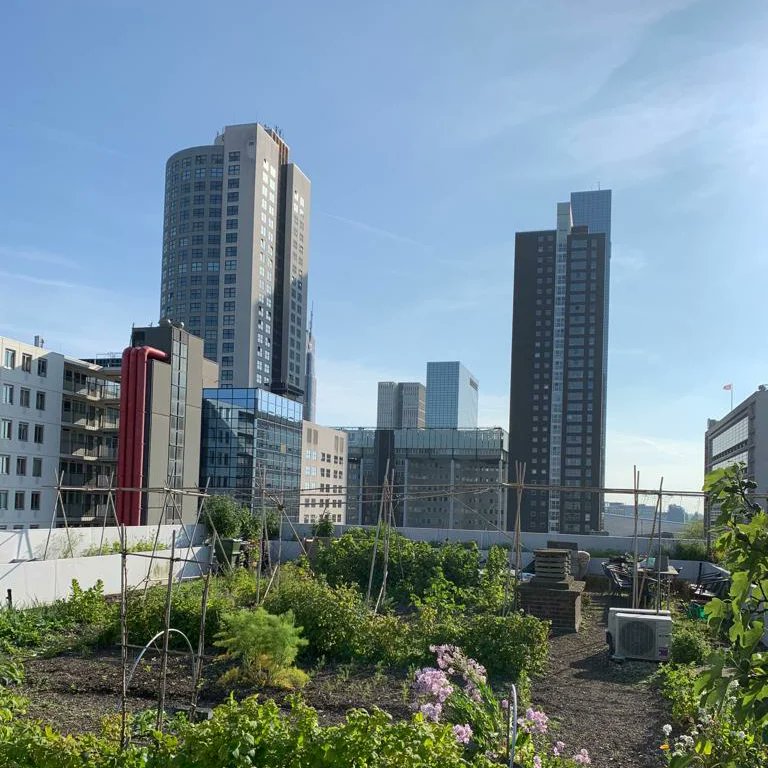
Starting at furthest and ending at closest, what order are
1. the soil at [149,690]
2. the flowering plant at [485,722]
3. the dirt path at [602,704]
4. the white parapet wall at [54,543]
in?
the white parapet wall at [54,543] < the soil at [149,690] < the dirt path at [602,704] < the flowering plant at [485,722]

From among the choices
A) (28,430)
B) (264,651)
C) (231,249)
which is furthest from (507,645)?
(231,249)

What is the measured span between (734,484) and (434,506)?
110 meters

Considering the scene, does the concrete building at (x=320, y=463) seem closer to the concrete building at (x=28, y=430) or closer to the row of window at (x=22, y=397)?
the concrete building at (x=28, y=430)

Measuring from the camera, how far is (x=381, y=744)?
461 centimetres

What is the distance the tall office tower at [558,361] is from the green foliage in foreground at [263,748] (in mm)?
101269

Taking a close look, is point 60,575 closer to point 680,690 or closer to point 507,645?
point 507,645

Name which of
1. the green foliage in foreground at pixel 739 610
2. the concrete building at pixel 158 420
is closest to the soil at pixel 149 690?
Answer: the green foliage in foreground at pixel 739 610

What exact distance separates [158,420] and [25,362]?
285 inches

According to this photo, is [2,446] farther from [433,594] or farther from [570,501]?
[570,501]

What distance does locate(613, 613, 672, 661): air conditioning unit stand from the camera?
1149 cm

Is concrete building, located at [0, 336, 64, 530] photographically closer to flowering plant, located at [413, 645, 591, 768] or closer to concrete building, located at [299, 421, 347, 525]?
flowering plant, located at [413, 645, 591, 768]

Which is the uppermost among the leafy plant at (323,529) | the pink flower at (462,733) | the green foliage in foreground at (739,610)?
the green foliage in foreground at (739,610)

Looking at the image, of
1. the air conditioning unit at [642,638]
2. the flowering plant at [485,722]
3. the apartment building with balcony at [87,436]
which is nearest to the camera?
the flowering plant at [485,722]

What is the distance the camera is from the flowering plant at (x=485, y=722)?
18.9ft
